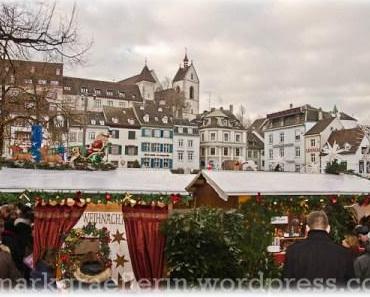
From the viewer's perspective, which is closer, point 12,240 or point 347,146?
point 12,240

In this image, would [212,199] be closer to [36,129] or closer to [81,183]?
[81,183]

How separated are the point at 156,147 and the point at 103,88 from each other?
80.5 ft

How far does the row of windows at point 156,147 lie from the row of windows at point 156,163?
1253mm

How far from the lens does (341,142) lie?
55188mm

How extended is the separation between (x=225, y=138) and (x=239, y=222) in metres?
66.7

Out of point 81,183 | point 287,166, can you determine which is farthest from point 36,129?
point 287,166

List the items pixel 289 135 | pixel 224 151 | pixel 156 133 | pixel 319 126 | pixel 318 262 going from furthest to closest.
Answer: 1. pixel 224 151
2. pixel 156 133
3. pixel 289 135
4. pixel 319 126
5. pixel 318 262

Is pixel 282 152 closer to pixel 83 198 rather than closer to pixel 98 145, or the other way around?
pixel 98 145

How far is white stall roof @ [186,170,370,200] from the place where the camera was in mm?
9125

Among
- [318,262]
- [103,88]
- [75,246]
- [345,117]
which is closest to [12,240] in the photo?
[75,246]

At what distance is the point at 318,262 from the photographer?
179 inches

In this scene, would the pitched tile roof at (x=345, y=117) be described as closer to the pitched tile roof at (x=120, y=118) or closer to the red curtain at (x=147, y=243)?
the pitched tile roof at (x=120, y=118)

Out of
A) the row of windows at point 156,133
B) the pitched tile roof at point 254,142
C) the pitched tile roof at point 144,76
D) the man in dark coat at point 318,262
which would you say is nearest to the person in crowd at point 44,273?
the man in dark coat at point 318,262

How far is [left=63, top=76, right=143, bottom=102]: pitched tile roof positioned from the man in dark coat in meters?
78.6
